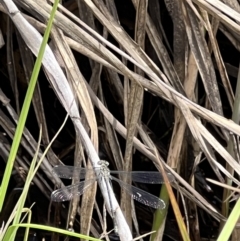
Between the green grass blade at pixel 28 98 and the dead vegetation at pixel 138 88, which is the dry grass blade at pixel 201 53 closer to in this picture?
the dead vegetation at pixel 138 88

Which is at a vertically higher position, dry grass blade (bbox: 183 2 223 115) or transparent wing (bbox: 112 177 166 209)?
dry grass blade (bbox: 183 2 223 115)

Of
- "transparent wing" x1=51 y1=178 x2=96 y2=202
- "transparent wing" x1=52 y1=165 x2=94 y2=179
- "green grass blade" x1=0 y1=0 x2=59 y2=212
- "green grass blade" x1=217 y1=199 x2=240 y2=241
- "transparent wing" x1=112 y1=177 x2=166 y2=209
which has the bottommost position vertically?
"transparent wing" x1=112 y1=177 x2=166 y2=209

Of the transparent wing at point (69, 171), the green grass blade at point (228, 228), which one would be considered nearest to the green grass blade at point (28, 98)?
the green grass blade at point (228, 228)

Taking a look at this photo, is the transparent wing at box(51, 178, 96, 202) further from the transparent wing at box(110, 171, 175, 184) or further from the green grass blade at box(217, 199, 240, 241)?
the green grass blade at box(217, 199, 240, 241)

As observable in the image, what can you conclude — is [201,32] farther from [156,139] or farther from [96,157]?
[156,139]

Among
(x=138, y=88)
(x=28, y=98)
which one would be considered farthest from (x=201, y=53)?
(x=28, y=98)

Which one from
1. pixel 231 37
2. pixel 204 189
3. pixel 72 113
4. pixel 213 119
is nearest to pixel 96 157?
pixel 72 113

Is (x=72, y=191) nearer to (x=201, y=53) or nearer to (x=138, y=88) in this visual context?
(x=138, y=88)

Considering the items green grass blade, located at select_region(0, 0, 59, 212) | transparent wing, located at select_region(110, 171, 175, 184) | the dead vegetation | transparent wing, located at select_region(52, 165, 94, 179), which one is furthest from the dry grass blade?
green grass blade, located at select_region(0, 0, 59, 212)
